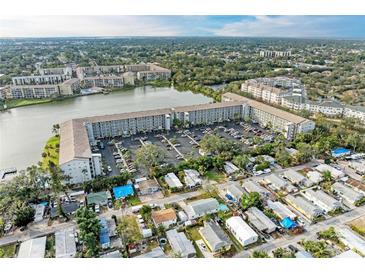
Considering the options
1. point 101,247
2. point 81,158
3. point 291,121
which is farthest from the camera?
point 291,121

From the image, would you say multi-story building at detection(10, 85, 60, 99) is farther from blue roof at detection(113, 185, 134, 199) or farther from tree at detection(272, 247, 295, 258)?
tree at detection(272, 247, 295, 258)

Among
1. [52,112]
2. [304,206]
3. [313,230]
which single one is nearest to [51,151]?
[52,112]

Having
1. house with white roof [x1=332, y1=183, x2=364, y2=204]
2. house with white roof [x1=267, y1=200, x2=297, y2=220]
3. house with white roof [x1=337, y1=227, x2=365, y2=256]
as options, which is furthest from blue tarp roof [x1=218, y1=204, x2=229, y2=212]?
house with white roof [x1=332, y1=183, x2=364, y2=204]

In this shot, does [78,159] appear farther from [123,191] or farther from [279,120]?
[279,120]

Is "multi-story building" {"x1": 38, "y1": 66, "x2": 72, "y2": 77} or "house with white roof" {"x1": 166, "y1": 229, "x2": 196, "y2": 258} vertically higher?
"multi-story building" {"x1": 38, "y1": 66, "x2": 72, "y2": 77}

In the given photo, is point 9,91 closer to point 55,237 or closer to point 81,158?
point 81,158

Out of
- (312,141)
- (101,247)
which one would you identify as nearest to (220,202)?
(101,247)
